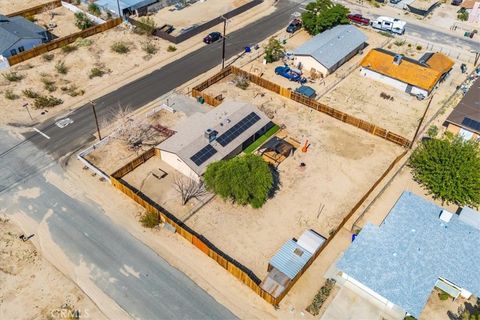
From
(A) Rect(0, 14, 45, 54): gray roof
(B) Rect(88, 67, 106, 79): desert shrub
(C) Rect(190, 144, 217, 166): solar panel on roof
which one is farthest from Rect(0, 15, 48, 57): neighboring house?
(C) Rect(190, 144, 217, 166): solar panel on roof

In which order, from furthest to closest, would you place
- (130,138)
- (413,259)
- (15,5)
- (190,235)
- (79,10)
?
(15,5) < (79,10) < (130,138) < (190,235) < (413,259)

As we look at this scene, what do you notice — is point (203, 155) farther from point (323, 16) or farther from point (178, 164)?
point (323, 16)

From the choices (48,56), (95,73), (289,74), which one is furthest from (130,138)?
(289,74)

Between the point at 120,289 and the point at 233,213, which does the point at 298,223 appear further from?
the point at 120,289

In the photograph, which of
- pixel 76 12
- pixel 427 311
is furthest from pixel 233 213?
pixel 76 12

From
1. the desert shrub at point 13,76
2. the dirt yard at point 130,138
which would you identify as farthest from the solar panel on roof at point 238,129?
the desert shrub at point 13,76

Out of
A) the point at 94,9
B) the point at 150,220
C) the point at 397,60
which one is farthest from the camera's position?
the point at 94,9
